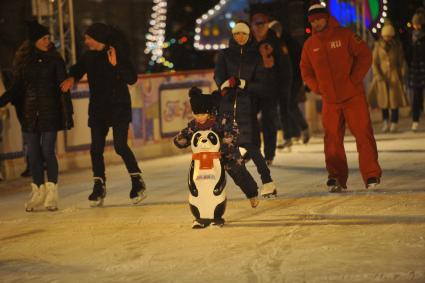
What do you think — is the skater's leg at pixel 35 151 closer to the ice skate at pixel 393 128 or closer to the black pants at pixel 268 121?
the black pants at pixel 268 121

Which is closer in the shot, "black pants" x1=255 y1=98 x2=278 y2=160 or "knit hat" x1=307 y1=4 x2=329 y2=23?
"knit hat" x1=307 y1=4 x2=329 y2=23

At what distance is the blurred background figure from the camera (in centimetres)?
1730

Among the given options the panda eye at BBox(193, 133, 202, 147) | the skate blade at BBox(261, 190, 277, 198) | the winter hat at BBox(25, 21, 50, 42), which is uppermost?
the winter hat at BBox(25, 21, 50, 42)

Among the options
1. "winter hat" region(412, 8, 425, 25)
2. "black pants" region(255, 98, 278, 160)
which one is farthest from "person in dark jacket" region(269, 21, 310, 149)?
"winter hat" region(412, 8, 425, 25)

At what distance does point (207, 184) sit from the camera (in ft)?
29.1

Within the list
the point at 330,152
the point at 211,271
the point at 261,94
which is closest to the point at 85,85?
the point at 261,94

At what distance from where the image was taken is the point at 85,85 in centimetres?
1574

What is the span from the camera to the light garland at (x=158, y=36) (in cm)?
2658

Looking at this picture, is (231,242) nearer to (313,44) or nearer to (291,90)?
(313,44)

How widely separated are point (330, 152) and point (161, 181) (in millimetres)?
2822

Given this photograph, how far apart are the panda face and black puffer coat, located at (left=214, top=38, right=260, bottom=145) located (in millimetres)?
1579

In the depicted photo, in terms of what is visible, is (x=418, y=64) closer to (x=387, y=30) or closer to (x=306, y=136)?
(x=387, y=30)

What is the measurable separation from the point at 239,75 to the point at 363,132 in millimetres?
1343

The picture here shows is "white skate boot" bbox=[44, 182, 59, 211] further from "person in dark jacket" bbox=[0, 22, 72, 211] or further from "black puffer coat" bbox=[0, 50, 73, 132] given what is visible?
"black puffer coat" bbox=[0, 50, 73, 132]
